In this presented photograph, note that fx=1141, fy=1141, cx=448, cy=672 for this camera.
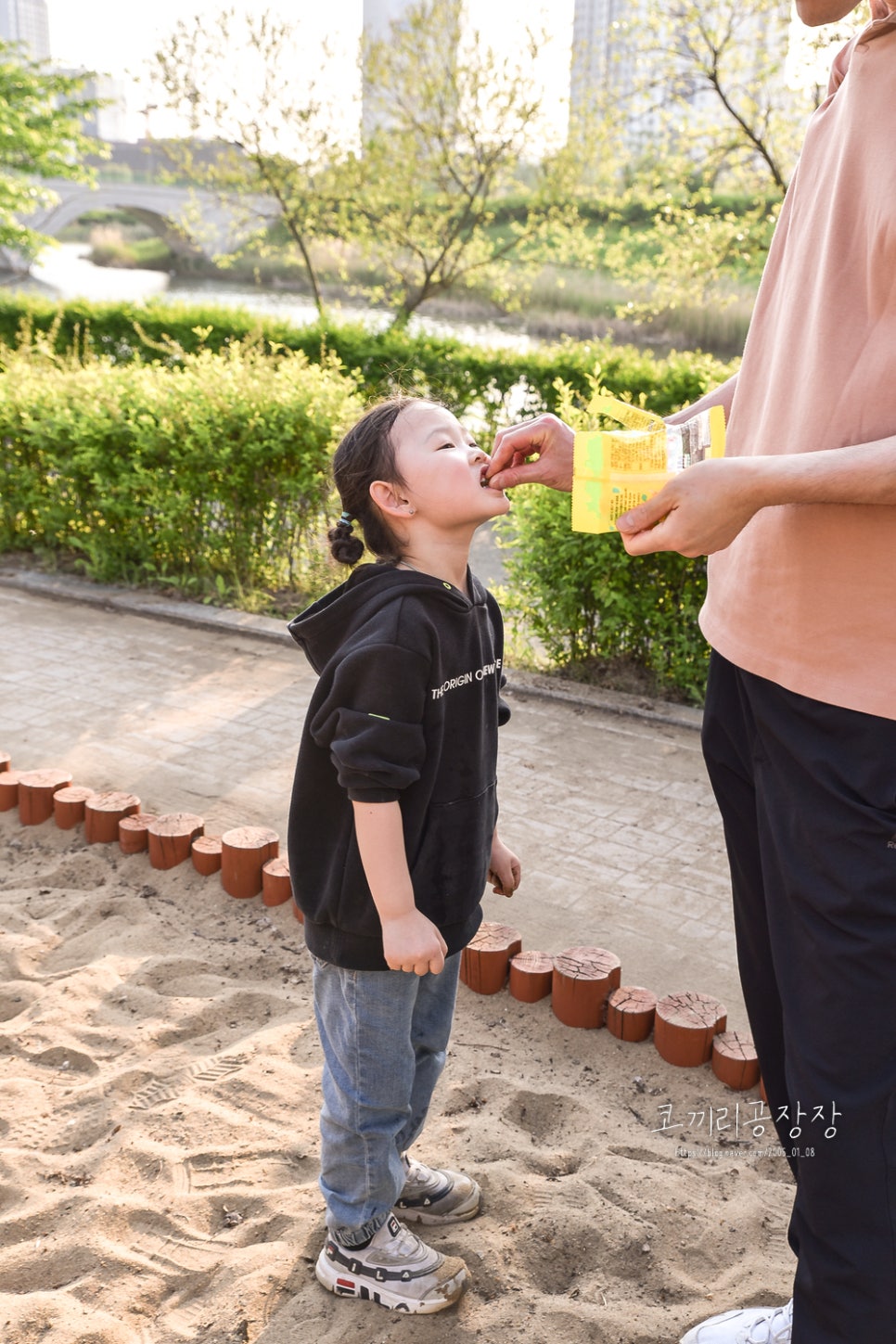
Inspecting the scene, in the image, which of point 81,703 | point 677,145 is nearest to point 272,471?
point 81,703

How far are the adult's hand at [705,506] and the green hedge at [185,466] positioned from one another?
5.30 meters

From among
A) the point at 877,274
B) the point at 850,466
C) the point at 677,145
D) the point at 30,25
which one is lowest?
the point at 850,466

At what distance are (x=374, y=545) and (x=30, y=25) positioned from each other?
206195 mm

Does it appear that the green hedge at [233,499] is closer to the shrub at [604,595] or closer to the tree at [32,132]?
the shrub at [604,595]

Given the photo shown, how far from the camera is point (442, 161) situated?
49.5 ft

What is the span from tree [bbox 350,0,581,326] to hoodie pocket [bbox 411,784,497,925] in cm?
1267

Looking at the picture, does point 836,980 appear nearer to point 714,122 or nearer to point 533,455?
point 533,455

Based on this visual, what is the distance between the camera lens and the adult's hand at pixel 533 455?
1.95m

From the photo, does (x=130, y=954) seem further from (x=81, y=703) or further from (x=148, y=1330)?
(x=81, y=703)

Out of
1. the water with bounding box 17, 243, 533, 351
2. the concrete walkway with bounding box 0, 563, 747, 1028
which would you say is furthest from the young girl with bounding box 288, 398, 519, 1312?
the water with bounding box 17, 243, 533, 351

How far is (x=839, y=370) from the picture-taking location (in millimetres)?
1501

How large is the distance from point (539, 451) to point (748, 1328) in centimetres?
155

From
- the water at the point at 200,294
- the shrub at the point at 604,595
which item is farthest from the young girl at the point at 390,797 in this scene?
the water at the point at 200,294

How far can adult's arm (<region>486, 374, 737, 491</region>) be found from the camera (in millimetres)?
1955
